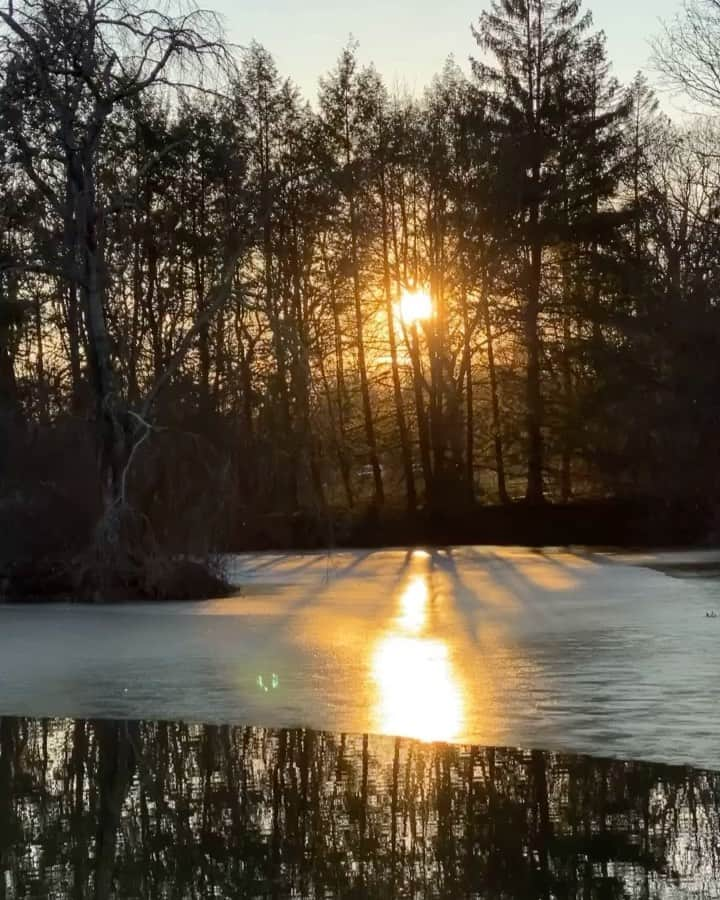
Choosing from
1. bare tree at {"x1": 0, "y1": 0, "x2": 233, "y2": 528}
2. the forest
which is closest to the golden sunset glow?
the forest

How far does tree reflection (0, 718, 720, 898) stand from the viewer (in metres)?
5.53

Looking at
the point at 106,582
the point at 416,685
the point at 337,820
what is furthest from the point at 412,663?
the point at 106,582

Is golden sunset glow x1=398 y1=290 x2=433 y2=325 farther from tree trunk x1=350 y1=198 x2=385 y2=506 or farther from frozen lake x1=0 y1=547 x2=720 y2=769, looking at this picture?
frozen lake x1=0 y1=547 x2=720 y2=769

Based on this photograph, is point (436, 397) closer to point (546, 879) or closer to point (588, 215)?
point (588, 215)

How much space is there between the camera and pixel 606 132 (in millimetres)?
38531

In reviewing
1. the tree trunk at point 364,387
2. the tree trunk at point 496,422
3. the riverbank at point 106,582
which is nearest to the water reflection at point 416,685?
the riverbank at point 106,582

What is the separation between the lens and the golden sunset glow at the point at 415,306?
39.7 m

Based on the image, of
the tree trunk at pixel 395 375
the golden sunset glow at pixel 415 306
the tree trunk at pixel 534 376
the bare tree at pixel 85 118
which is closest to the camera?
the bare tree at pixel 85 118

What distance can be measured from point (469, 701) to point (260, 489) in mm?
10586

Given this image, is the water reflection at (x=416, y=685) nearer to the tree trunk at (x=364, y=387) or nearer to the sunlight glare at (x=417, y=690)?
the sunlight glare at (x=417, y=690)

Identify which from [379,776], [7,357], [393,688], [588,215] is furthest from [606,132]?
[379,776]

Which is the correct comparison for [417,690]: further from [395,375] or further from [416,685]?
[395,375]

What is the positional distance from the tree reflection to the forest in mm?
10851

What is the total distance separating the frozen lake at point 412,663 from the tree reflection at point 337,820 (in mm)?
605
